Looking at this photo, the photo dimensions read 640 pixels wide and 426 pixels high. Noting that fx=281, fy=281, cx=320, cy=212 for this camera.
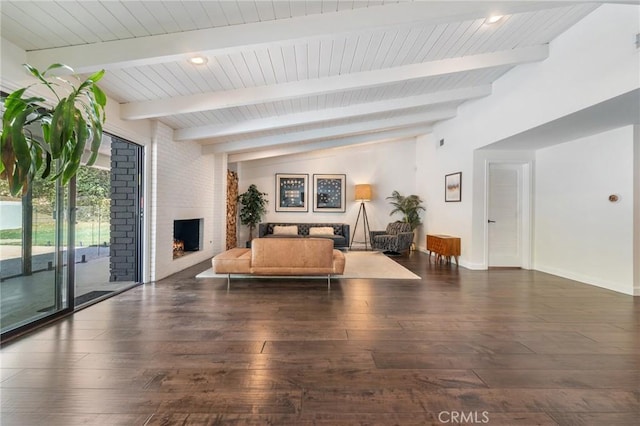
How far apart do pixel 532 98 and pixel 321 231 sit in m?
5.01

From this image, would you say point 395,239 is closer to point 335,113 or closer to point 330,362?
point 335,113

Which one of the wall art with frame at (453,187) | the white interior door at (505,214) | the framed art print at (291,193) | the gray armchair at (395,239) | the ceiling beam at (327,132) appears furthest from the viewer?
the framed art print at (291,193)

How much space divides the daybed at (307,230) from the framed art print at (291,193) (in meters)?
0.65

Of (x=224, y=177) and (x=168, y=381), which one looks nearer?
(x=168, y=381)

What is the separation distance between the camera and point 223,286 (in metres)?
3.85

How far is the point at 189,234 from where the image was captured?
570 cm

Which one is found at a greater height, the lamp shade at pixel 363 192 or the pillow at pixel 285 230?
the lamp shade at pixel 363 192

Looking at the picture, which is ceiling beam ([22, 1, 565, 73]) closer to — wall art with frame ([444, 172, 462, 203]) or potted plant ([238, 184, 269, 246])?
wall art with frame ([444, 172, 462, 203])

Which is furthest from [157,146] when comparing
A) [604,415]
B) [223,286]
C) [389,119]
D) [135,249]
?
[604,415]

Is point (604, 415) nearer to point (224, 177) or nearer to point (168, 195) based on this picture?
point (168, 195)

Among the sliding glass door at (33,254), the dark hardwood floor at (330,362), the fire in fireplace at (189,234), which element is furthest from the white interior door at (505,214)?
the sliding glass door at (33,254)

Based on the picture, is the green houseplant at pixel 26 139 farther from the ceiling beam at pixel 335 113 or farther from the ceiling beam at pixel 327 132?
the ceiling beam at pixel 327 132

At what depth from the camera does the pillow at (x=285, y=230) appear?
7.35m

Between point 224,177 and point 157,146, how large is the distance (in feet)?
7.97
